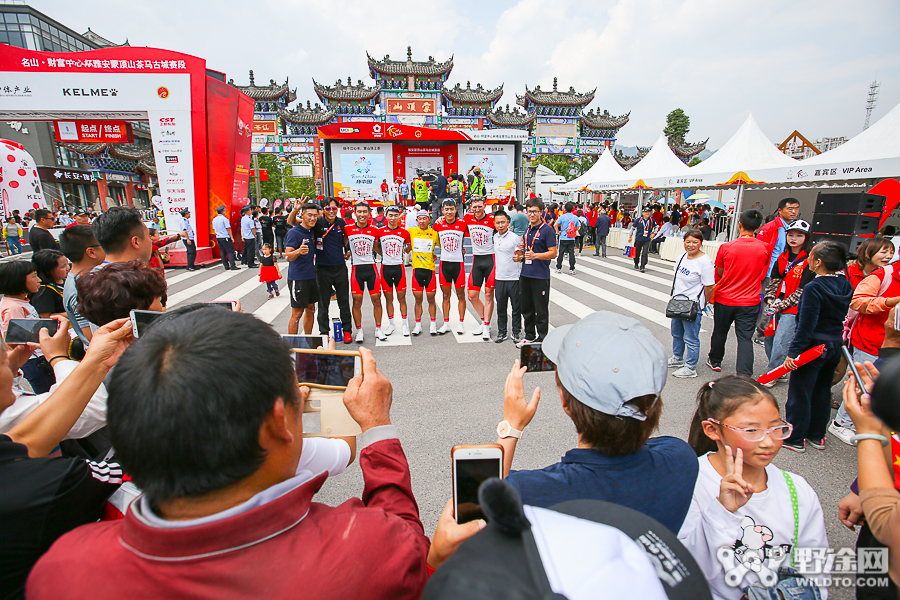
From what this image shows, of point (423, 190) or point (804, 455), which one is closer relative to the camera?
point (804, 455)

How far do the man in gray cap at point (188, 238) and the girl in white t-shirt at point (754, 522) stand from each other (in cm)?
1385

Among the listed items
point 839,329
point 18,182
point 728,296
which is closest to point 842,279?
point 839,329

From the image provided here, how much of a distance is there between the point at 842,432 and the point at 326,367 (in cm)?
445

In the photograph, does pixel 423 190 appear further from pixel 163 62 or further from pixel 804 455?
pixel 804 455

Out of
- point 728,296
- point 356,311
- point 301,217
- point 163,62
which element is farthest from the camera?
point 163,62

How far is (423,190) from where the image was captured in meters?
15.6

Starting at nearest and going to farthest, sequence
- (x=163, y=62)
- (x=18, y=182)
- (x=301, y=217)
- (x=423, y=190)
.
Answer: (x=301, y=217)
(x=163, y=62)
(x=423, y=190)
(x=18, y=182)

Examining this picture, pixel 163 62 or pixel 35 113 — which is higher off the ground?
pixel 163 62

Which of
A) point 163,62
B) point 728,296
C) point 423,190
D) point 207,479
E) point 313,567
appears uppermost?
point 163,62

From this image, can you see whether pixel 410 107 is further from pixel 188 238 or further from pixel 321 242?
pixel 321 242

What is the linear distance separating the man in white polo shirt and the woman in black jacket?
10.2ft

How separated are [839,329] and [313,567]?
4051 millimetres

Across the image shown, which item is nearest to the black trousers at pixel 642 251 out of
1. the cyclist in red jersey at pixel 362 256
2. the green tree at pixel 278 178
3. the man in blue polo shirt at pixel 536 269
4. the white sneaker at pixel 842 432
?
the man in blue polo shirt at pixel 536 269

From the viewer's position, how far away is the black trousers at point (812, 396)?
10.3ft
